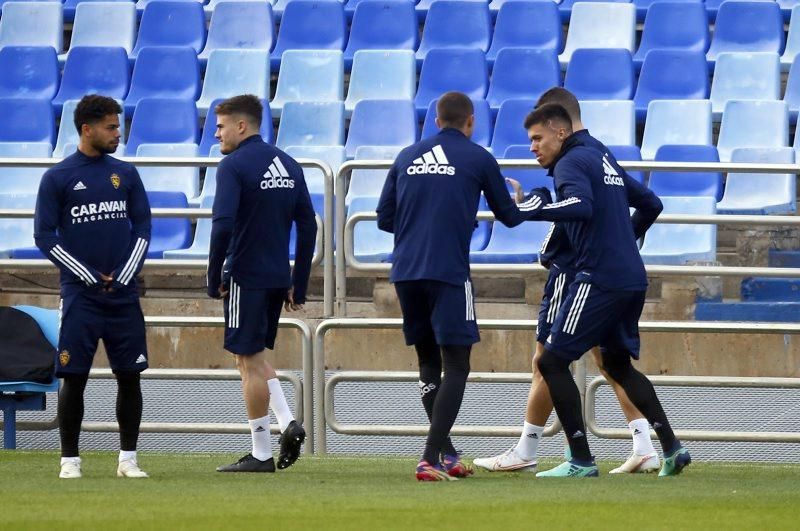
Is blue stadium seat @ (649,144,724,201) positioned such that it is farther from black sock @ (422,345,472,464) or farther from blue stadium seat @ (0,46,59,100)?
blue stadium seat @ (0,46,59,100)

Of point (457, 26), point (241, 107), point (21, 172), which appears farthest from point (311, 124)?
point (241, 107)

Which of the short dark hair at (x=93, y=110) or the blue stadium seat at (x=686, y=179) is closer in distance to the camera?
the short dark hair at (x=93, y=110)

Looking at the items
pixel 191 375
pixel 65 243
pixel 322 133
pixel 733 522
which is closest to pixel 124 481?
pixel 65 243

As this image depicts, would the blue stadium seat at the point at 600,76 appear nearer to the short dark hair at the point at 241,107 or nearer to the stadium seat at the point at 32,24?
the stadium seat at the point at 32,24

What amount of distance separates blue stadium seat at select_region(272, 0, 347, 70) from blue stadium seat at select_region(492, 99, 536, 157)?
2488 mm

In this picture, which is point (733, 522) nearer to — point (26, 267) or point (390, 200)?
point (390, 200)

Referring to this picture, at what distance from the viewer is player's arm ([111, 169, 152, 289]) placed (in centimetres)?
643

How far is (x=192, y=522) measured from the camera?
4941 millimetres

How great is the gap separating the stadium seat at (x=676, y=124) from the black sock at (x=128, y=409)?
6.14 meters

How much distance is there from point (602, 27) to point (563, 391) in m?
7.55

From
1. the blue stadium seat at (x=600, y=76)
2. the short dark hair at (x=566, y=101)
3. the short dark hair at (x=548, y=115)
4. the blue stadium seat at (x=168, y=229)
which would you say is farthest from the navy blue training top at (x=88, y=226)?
the blue stadium seat at (x=600, y=76)

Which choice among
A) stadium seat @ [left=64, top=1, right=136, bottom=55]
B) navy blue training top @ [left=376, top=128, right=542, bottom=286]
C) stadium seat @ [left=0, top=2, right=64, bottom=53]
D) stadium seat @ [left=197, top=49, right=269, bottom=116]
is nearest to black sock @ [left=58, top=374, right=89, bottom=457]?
navy blue training top @ [left=376, top=128, right=542, bottom=286]

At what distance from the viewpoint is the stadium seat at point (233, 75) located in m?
13.1

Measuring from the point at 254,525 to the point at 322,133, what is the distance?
763 cm
